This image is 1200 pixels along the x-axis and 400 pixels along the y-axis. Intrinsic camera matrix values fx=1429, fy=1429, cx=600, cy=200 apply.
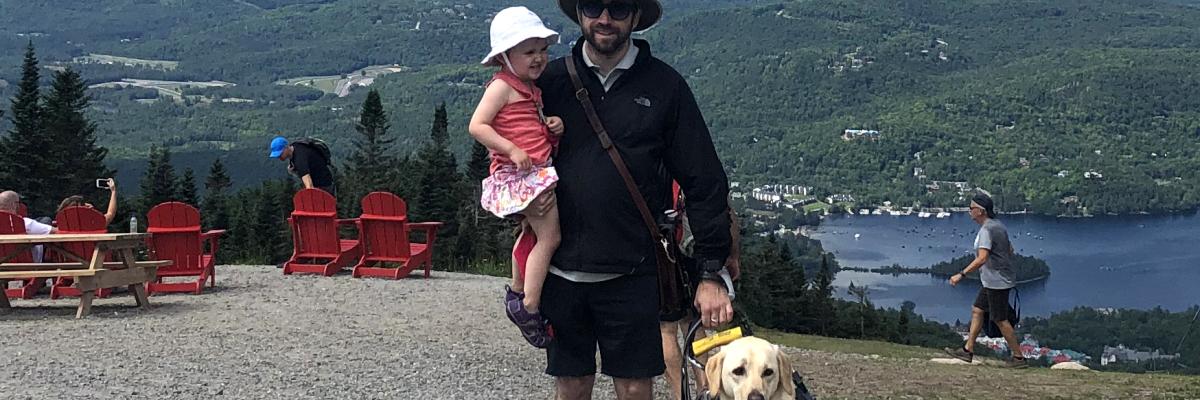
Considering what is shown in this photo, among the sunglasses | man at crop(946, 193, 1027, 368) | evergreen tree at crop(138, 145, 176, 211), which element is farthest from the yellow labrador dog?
evergreen tree at crop(138, 145, 176, 211)

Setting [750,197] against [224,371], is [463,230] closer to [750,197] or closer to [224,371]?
[224,371]

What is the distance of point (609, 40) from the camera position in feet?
16.3

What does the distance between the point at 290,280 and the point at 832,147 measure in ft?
508

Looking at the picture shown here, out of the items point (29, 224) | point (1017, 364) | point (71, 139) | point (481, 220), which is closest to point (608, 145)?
point (1017, 364)

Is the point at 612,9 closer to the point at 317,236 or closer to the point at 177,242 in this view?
the point at 177,242

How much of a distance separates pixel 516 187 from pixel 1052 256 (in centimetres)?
10143

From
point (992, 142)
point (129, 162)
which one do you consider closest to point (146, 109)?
point (129, 162)

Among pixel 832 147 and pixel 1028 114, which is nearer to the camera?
pixel 832 147

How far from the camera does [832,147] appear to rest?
168 metres

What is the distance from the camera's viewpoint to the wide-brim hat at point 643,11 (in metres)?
5.12

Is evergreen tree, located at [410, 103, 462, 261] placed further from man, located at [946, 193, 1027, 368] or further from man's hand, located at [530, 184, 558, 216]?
man's hand, located at [530, 184, 558, 216]

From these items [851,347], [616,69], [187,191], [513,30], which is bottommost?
[187,191]

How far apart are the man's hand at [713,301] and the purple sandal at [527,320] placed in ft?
1.84

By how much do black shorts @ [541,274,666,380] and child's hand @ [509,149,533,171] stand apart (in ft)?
1.40
